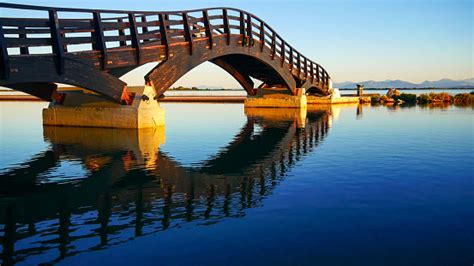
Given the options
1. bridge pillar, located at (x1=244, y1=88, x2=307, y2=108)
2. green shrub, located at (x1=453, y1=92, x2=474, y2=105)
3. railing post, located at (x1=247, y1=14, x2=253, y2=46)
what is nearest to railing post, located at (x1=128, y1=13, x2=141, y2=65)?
railing post, located at (x1=247, y1=14, x2=253, y2=46)

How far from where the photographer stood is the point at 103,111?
91.0 ft

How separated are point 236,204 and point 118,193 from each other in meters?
3.76

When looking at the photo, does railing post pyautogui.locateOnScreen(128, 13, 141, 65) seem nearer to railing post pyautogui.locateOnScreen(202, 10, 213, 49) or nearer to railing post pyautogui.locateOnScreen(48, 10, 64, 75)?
railing post pyautogui.locateOnScreen(48, 10, 64, 75)

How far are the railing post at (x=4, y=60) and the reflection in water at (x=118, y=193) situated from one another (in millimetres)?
3937

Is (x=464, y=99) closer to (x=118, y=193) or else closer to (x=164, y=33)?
(x=164, y=33)

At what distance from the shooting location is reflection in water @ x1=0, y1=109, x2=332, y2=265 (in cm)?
858

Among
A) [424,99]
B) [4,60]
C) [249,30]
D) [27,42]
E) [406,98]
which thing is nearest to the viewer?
[4,60]

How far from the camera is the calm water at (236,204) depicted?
25.1ft

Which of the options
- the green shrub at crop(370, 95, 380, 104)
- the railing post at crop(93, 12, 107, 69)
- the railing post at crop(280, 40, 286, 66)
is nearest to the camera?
the railing post at crop(93, 12, 107, 69)

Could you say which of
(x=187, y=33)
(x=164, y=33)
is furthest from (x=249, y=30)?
(x=164, y=33)

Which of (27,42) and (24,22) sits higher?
(24,22)

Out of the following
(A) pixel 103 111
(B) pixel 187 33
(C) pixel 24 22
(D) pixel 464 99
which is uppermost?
(B) pixel 187 33

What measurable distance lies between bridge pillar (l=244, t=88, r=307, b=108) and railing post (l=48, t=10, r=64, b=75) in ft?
129

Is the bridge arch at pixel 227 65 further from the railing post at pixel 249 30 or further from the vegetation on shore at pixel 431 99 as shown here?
the vegetation on shore at pixel 431 99
